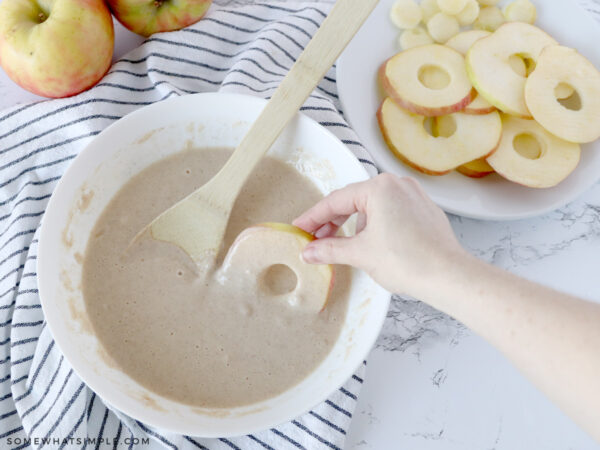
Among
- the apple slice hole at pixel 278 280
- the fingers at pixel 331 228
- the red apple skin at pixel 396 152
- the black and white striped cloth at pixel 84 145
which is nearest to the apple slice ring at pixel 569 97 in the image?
the red apple skin at pixel 396 152

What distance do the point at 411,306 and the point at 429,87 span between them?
1.41 feet

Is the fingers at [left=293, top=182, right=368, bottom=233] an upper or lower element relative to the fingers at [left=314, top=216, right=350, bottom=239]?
upper

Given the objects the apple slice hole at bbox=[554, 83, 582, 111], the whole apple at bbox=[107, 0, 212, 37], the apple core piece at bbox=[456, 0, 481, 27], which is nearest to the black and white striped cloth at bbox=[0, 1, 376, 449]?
the whole apple at bbox=[107, 0, 212, 37]

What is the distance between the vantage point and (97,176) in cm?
102

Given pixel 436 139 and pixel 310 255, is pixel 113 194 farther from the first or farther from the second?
pixel 436 139

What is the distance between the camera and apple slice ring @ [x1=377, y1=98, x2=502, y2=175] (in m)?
1.15

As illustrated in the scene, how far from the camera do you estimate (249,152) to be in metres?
0.99

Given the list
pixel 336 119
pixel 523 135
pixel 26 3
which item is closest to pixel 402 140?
pixel 336 119

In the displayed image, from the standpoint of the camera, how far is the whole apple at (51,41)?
1061mm

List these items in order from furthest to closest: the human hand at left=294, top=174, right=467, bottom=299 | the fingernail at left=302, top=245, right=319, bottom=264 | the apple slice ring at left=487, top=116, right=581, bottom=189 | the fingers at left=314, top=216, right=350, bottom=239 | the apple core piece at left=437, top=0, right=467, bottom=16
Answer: the apple core piece at left=437, top=0, right=467, bottom=16 < the apple slice ring at left=487, top=116, right=581, bottom=189 < the fingers at left=314, top=216, right=350, bottom=239 < the fingernail at left=302, top=245, right=319, bottom=264 < the human hand at left=294, top=174, right=467, bottom=299

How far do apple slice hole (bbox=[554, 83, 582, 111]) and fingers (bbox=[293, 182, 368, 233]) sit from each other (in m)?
0.55

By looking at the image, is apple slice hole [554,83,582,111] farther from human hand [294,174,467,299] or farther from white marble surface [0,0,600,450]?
human hand [294,174,467,299]

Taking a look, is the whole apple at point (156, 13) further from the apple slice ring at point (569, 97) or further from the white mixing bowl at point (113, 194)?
the apple slice ring at point (569, 97)

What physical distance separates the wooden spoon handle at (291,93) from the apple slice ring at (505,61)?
333mm
